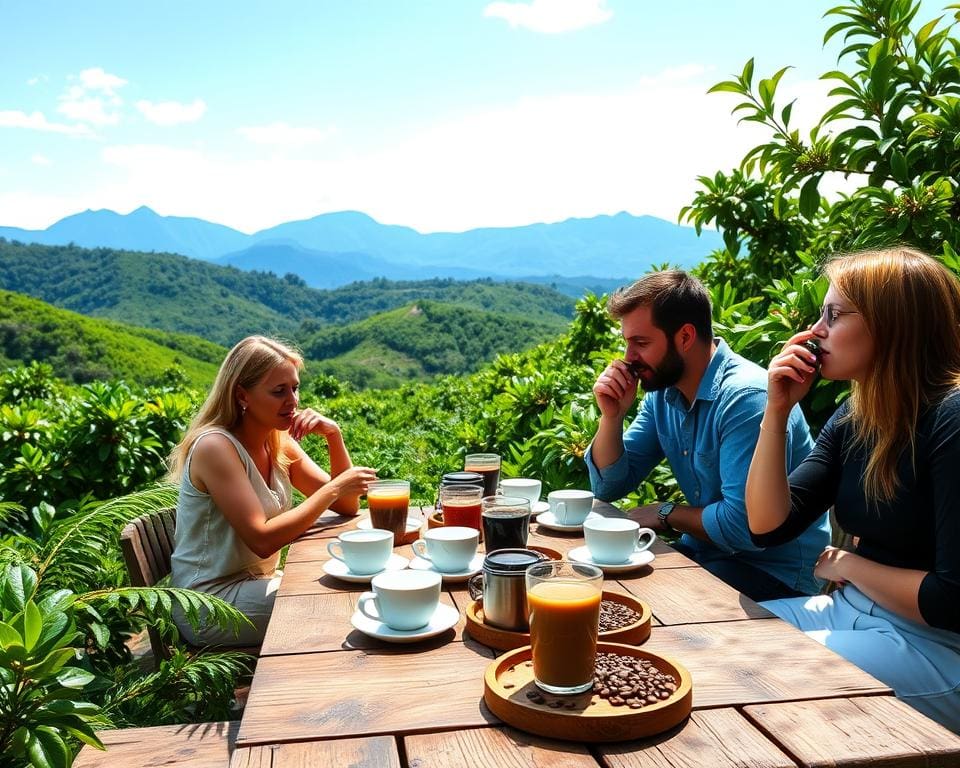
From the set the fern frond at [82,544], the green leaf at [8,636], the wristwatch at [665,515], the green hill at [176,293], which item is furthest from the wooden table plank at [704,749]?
the green hill at [176,293]

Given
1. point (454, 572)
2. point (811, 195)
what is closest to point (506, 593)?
point (454, 572)

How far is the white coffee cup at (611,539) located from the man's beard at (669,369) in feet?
2.97

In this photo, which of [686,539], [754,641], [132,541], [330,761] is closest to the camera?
[330,761]

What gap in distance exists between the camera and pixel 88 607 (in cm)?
233

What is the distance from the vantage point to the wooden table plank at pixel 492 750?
1255 mm

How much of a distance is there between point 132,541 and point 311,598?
0.88 meters

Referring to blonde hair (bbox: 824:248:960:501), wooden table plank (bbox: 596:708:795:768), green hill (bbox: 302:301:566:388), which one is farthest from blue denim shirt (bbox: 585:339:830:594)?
green hill (bbox: 302:301:566:388)

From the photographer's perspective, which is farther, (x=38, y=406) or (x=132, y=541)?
(x=38, y=406)

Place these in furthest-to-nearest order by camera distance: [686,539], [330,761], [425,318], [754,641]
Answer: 1. [425,318]
2. [686,539]
3. [754,641]
4. [330,761]

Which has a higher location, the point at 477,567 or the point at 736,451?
the point at 736,451

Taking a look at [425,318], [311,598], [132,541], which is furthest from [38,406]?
[425,318]

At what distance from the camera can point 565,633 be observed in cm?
142

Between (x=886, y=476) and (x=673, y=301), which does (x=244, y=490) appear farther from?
(x=886, y=476)

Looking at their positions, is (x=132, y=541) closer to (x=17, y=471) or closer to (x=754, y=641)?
(x=754, y=641)
